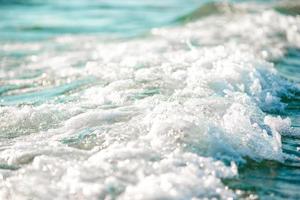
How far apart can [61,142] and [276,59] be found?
169 inches

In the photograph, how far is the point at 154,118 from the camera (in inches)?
176

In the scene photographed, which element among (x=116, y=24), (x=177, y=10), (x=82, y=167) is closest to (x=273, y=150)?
(x=82, y=167)

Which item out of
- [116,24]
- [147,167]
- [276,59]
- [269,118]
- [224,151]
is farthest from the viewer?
[116,24]

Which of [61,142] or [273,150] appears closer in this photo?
[273,150]

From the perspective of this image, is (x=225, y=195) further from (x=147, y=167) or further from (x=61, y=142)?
(x=61, y=142)

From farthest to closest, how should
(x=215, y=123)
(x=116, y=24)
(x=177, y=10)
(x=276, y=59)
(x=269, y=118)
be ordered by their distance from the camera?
(x=177, y=10) < (x=116, y=24) < (x=276, y=59) < (x=269, y=118) < (x=215, y=123)

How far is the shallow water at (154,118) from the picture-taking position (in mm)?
3543

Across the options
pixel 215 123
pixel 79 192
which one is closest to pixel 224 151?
pixel 215 123

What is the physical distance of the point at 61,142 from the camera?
4.36 m

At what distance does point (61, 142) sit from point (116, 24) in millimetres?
7971

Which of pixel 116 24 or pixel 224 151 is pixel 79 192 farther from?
pixel 116 24

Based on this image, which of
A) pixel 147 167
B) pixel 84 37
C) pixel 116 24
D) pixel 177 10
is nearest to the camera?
pixel 147 167

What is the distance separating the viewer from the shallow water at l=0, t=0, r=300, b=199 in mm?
3543

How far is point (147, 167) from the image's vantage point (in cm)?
364
